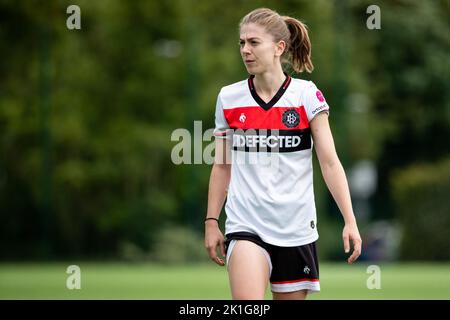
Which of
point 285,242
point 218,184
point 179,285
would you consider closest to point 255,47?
point 218,184

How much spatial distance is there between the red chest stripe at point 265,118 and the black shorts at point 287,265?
0.60 m

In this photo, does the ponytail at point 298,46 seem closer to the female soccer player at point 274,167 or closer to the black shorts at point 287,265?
the female soccer player at point 274,167

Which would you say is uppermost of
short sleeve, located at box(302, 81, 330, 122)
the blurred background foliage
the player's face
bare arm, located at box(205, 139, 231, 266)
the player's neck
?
the blurred background foliage

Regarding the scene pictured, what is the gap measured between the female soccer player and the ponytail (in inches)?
7.3

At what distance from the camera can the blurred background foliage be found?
21.4 metres

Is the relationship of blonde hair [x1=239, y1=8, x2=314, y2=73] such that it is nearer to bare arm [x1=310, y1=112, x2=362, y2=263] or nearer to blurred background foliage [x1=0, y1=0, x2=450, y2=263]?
bare arm [x1=310, y1=112, x2=362, y2=263]

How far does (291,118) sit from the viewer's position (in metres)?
5.57

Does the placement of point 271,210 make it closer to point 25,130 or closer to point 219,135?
point 219,135

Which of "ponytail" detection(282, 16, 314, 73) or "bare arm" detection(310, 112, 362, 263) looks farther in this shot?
"ponytail" detection(282, 16, 314, 73)

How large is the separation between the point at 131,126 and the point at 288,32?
16.8 m

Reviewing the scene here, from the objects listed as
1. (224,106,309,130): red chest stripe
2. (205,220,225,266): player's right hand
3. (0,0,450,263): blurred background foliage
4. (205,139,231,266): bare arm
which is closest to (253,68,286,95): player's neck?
(224,106,309,130): red chest stripe

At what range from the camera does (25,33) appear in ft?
71.6

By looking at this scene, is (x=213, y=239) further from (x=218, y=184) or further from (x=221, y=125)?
(x=221, y=125)

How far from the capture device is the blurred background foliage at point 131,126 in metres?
21.4
